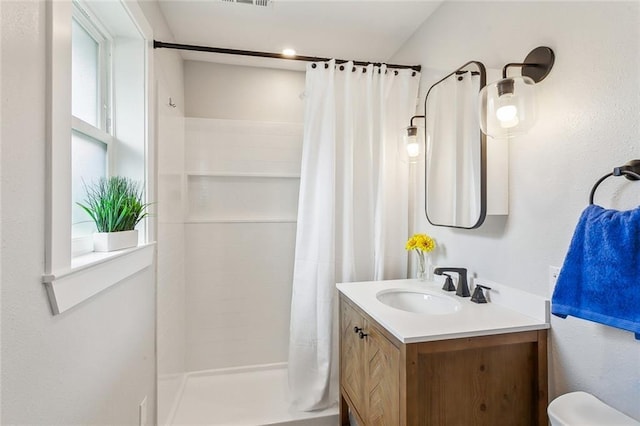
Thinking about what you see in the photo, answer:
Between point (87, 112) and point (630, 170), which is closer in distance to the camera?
point (630, 170)

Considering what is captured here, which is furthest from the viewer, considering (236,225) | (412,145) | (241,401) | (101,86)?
(236,225)

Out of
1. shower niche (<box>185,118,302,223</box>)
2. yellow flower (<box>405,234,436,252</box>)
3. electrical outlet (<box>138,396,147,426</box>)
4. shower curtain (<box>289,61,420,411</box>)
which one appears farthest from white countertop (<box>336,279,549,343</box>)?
shower niche (<box>185,118,302,223</box>)

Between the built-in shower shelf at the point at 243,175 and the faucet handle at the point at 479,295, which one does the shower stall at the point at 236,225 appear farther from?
the faucet handle at the point at 479,295

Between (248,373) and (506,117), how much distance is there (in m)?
2.41

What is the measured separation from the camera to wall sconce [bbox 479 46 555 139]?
109 centimetres

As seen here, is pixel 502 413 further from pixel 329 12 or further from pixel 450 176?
pixel 329 12

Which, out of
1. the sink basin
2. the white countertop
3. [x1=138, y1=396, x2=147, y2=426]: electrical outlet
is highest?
the white countertop

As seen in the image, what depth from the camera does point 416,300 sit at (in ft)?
5.21

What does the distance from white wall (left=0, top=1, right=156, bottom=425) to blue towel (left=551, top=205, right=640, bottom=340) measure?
1380 millimetres

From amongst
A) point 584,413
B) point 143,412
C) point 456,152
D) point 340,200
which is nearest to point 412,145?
point 456,152

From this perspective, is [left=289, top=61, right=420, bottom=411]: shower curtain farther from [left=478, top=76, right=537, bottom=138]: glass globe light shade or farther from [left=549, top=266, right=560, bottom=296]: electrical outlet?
[left=549, top=266, right=560, bottom=296]: electrical outlet

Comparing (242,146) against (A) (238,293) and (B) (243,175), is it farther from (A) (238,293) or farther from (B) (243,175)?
(A) (238,293)

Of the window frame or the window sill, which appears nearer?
the window sill

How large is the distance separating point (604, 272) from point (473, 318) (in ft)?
1.49
